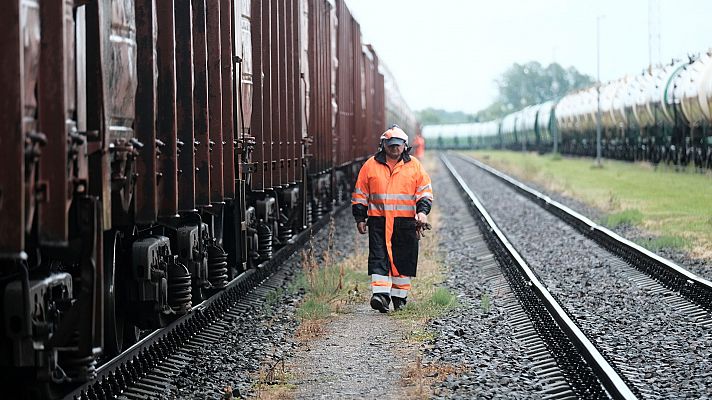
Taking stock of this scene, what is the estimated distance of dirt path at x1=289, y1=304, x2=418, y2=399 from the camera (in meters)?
7.36

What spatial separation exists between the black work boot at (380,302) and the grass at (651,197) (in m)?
5.39

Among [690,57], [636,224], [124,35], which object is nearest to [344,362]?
[124,35]

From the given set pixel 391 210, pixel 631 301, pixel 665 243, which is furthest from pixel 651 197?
pixel 391 210

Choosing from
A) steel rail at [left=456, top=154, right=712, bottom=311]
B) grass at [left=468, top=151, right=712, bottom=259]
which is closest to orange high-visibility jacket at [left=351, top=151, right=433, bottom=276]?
steel rail at [left=456, top=154, right=712, bottom=311]

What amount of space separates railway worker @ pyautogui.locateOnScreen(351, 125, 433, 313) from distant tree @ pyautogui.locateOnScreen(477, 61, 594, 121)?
16274cm

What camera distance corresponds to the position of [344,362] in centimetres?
834

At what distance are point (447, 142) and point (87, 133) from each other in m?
104

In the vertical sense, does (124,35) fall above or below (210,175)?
above

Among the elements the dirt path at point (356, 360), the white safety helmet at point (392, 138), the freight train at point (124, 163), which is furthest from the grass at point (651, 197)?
the freight train at point (124, 163)

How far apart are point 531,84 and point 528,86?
2.31ft

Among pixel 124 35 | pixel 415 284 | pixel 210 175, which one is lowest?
pixel 415 284

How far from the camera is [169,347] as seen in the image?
8359 millimetres

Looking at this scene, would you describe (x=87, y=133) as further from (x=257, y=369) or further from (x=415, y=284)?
(x=415, y=284)

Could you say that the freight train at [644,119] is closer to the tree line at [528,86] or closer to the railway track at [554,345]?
the railway track at [554,345]
